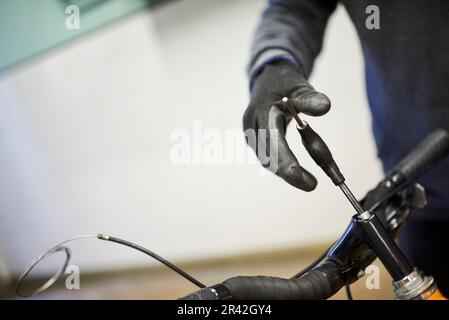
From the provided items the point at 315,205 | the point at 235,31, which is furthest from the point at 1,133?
the point at 315,205

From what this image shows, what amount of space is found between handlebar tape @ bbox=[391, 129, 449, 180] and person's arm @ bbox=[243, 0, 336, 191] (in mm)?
151

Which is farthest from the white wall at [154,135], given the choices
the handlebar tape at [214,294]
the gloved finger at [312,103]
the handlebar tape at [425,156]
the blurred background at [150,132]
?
the handlebar tape at [214,294]

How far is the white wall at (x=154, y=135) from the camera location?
1.48m

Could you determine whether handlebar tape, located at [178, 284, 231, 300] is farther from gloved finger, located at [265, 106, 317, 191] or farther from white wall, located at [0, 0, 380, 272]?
white wall, located at [0, 0, 380, 272]

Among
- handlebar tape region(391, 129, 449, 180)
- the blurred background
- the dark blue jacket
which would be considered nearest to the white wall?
the blurred background

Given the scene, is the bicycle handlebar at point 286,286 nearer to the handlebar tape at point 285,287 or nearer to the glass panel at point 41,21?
the handlebar tape at point 285,287

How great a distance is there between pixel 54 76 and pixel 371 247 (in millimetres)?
1628

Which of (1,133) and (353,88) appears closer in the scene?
(353,88)

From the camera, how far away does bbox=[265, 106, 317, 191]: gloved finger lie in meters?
0.40

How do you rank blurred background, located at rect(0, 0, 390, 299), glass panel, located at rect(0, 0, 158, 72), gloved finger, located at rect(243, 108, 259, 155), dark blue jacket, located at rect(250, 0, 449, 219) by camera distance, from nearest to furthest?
1. gloved finger, located at rect(243, 108, 259, 155)
2. dark blue jacket, located at rect(250, 0, 449, 219)
3. glass panel, located at rect(0, 0, 158, 72)
4. blurred background, located at rect(0, 0, 390, 299)

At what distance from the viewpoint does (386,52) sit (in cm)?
63

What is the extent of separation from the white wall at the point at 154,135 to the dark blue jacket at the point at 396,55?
2.20ft

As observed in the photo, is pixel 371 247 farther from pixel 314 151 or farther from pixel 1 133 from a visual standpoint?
pixel 1 133

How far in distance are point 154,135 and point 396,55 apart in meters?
1.17
